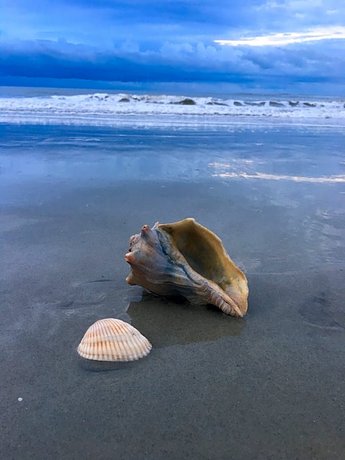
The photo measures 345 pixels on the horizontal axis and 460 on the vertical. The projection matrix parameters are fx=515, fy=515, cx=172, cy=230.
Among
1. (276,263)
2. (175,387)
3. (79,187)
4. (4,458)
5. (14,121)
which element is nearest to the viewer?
(4,458)

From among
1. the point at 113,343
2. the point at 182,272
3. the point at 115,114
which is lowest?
the point at 115,114

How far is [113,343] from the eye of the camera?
8.54 ft

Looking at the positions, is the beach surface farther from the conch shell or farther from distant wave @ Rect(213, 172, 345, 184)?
distant wave @ Rect(213, 172, 345, 184)

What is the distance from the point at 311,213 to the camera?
5535mm

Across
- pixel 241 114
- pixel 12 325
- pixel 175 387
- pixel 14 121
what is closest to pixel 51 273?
pixel 12 325

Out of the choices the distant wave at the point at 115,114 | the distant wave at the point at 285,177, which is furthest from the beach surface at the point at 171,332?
the distant wave at the point at 115,114

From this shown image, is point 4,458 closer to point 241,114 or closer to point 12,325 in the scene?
point 12,325

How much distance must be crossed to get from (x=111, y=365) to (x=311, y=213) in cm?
359

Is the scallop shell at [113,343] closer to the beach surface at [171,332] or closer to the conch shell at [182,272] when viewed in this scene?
the beach surface at [171,332]

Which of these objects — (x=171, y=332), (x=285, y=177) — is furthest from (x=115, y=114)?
(x=171, y=332)

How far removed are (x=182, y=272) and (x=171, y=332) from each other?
379 millimetres

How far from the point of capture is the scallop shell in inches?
101

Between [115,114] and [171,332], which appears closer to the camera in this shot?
[171,332]

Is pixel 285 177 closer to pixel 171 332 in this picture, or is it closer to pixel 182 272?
pixel 182 272
